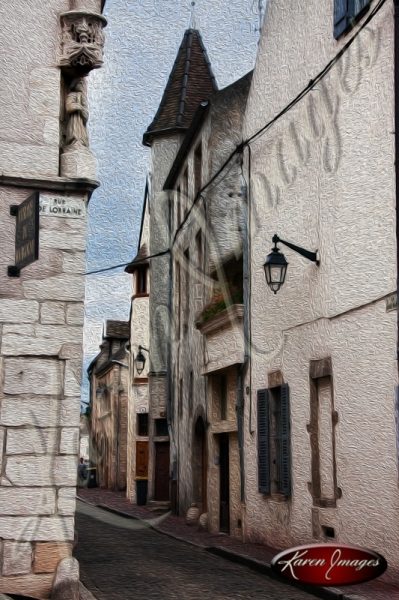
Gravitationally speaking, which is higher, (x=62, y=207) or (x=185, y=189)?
(x=185, y=189)

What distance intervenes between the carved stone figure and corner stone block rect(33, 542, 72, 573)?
3752 millimetres

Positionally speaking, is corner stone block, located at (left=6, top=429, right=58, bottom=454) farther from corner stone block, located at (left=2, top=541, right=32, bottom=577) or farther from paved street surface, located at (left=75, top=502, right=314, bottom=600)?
paved street surface, located at (left=75, top=502, right=314, bottom=600)

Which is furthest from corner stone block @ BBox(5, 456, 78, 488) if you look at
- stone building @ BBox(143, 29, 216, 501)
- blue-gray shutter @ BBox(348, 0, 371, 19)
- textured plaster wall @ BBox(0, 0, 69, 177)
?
stone building @ BBox(143, 29, 216, 501)

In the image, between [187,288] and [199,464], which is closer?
[199,464]

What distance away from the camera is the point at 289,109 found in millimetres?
15141

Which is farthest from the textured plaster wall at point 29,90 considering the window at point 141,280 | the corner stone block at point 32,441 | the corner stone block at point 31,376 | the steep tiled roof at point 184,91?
the window at point 141,280

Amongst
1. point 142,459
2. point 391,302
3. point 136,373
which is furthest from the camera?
point 136,373

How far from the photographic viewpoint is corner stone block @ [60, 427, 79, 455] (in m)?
9.13

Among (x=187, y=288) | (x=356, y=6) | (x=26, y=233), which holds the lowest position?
(x=26, y=233)

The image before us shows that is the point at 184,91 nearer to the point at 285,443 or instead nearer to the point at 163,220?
the point at 163,220

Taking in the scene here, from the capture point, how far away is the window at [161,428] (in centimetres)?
2775

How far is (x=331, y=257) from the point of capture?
13.1 metres

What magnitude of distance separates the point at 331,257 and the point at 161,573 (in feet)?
14.9

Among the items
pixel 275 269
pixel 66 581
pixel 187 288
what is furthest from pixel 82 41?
pixel 187 288
